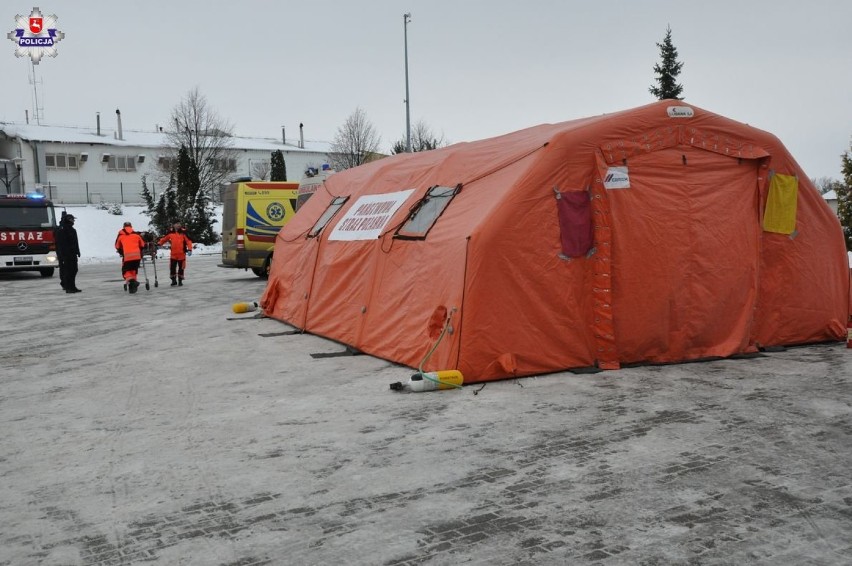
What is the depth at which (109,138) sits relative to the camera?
57094 millimetres

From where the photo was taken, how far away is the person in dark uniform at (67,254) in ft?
61.5

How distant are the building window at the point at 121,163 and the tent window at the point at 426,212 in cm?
5104

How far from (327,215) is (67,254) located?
30.6 ft

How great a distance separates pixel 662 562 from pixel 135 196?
187 ft

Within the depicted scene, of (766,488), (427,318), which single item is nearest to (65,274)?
(427,318)

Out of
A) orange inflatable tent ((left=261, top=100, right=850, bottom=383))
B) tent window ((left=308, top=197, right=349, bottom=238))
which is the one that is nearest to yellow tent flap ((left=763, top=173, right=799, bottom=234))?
orange inflatable tent ((left=261, top=100, right=850, bottom=383))

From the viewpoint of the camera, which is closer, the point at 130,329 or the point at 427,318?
the point at 427,318

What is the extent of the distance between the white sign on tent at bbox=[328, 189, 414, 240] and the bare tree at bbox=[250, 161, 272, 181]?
49.3 metres

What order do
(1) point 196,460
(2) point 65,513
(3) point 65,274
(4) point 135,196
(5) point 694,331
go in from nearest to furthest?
(2) point 65,513
(1) point 196,460
(5) point 694,331
(3) point 65,274
(4) point 135,196

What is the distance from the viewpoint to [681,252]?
8727mm

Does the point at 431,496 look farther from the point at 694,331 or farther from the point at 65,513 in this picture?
the point at 694,331

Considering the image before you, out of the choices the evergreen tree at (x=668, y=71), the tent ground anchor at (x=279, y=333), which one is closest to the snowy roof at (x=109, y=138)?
the evergreen tree at (x=668, y=71)

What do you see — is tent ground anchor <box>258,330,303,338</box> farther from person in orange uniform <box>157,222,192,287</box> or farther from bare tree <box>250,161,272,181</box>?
bare tree <box>250,161,272,181</box>

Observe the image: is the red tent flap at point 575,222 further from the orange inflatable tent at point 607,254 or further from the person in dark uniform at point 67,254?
the person in dark uniform at point 67,254
